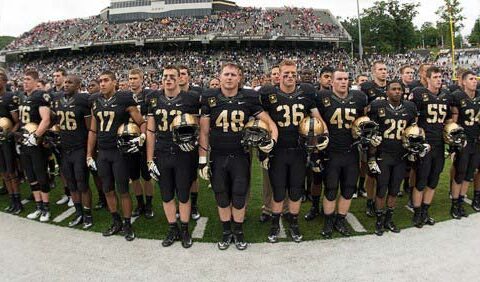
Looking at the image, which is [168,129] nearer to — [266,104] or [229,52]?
[266,104]

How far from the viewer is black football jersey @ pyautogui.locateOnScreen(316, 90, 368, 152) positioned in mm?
5348

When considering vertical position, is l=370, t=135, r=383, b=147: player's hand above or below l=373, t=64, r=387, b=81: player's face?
below

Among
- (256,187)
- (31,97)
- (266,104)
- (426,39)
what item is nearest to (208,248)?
Answer: (266,104)

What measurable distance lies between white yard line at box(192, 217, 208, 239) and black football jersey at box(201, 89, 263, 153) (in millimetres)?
1399

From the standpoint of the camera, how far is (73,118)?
19.0 feet

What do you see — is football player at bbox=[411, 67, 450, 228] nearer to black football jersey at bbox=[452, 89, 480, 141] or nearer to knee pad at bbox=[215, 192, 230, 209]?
black football jersey at bbox=[452, 89, 480, 141]

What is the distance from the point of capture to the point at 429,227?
19.0ft

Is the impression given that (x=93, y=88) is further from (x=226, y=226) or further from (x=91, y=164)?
(x=226, y=226)

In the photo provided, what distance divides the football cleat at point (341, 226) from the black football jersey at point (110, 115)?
3344 millimetres

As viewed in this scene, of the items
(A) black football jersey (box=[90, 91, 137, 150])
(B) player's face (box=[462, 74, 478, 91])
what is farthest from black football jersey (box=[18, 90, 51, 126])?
(B) player's face (box=[462, 74, 478, 91])

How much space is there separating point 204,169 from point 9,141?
3809 mm

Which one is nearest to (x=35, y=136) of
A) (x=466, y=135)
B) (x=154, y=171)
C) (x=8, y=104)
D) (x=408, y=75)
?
(x=8, y=104)

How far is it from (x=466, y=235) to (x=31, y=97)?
267 inches

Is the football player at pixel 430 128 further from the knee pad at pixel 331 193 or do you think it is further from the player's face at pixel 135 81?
the player's face at pixel 135 81
